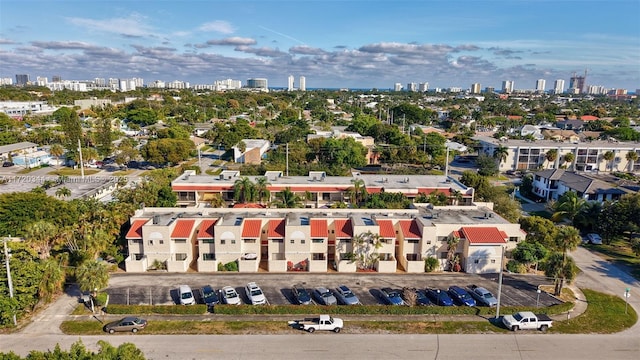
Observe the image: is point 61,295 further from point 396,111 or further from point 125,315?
point 396,111

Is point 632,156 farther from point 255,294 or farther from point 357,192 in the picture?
point 255,294

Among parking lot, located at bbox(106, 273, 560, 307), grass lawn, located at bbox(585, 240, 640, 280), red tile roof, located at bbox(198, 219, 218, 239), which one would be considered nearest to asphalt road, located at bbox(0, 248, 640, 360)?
parking lot, located at bbox(106, 273, 560, 307)

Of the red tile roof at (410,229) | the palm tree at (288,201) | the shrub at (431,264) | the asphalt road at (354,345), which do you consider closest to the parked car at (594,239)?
the asphalt road at (354,345)

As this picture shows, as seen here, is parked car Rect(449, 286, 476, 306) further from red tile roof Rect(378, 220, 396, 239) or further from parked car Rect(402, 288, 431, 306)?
red tile roof Rect(378, 220, 396, 239)

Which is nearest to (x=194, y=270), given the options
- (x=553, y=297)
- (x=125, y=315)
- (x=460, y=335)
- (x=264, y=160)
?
(x=125, y=315)

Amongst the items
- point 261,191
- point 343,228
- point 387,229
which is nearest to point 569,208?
point 387,229
